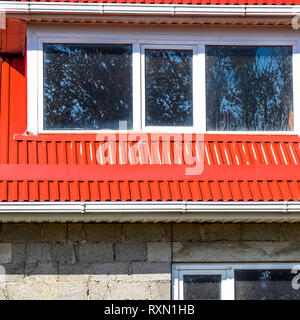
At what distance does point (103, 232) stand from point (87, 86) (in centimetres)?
170

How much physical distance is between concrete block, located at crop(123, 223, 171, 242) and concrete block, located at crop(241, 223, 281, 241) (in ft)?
2.53

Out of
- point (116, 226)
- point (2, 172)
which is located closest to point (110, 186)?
point (116, 226)

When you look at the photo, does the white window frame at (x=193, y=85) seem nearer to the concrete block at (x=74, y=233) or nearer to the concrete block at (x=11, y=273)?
the concrete block at (x=74, y=233)

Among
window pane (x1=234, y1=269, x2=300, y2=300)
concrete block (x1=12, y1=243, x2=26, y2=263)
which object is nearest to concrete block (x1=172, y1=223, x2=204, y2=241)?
window pane (x1=234, y1=269, x2=300, y2=300)

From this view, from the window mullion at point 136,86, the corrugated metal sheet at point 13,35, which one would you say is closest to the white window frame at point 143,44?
the window mullion at point 136,86

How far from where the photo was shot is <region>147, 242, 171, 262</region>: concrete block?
778cm

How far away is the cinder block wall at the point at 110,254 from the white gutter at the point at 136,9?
2.29m

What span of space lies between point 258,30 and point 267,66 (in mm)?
416

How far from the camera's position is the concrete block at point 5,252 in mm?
7621

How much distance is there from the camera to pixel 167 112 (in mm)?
8523
